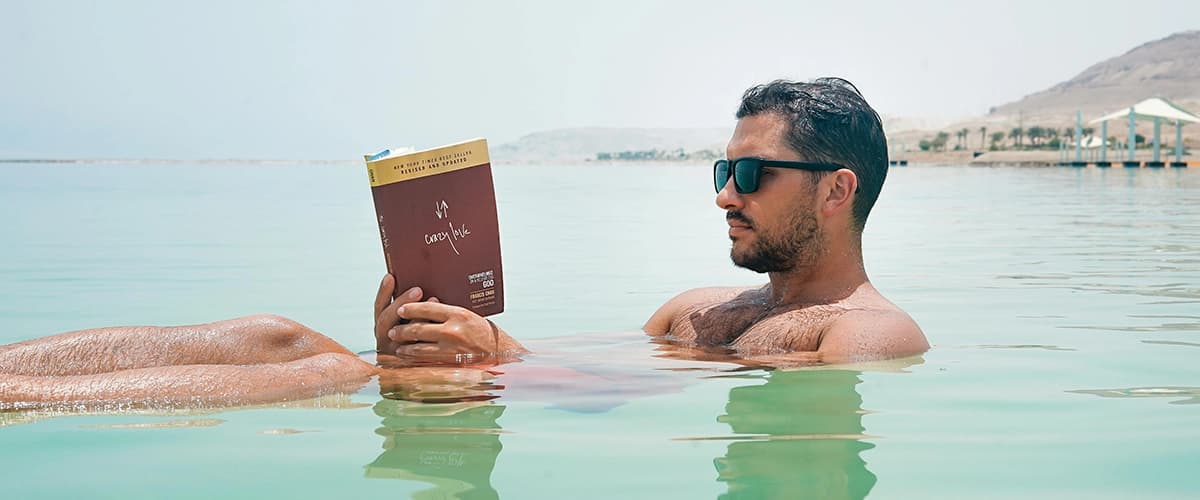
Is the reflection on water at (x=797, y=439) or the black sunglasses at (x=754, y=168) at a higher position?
the black sunglasses at (x=754, y=168)

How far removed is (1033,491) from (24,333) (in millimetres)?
5477

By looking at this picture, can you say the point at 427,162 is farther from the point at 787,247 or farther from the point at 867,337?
the point at 867,337

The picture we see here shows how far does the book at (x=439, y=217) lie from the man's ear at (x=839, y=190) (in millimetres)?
1277

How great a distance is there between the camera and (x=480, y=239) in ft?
13.2

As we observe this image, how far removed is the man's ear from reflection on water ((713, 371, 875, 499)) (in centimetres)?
65

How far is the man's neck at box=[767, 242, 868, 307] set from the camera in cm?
465

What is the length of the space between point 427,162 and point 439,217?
186 millimetres

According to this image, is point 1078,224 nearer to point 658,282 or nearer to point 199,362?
point 658,282

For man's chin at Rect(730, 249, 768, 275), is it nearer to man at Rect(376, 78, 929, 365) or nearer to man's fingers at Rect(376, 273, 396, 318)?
man at Rect(376, 78, 929, 365)

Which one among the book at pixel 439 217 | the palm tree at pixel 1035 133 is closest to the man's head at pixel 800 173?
the book at pixel 439 217

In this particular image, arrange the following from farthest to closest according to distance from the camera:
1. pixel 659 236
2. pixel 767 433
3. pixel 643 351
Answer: pixel 659 236 → pixel 643 351 → pixel 767 433

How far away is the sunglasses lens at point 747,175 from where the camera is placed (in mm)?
4492

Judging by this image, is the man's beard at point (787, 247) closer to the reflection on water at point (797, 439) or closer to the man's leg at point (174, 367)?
the reflection on water at point (797, 439)

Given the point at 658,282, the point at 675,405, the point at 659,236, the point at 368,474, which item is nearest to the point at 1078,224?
the point at 659,236
